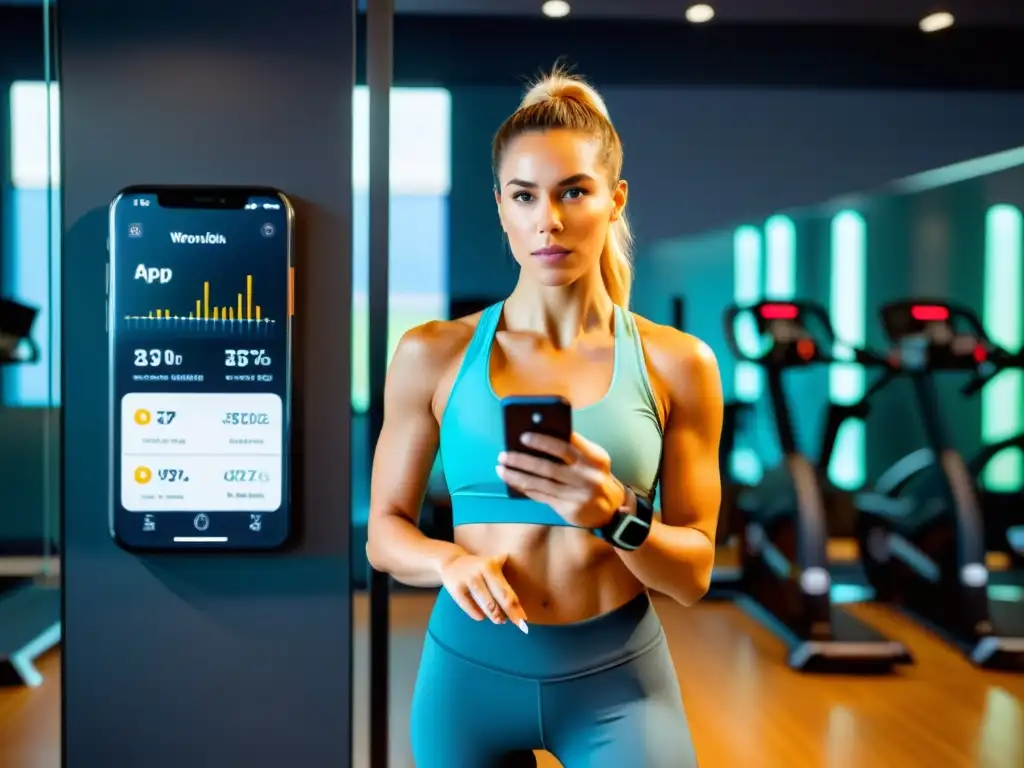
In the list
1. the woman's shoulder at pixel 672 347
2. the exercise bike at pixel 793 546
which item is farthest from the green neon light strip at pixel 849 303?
the woman's shoulder at pixel 672 347

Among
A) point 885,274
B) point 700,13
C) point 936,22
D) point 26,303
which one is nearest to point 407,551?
point 26,303

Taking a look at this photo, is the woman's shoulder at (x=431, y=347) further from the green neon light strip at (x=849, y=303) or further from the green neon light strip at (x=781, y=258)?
the green neon light strip at (x=849, y=303)

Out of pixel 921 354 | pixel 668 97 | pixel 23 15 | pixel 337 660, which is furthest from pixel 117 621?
pixel 668 97

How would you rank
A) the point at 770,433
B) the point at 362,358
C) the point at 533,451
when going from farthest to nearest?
the point at 770,433, the point at 362,358, the point at 533,451

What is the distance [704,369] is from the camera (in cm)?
136

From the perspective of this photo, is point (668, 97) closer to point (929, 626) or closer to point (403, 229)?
point (403, 229)

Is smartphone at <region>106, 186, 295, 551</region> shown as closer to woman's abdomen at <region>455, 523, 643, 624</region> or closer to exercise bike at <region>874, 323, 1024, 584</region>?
woman's abdomen at <region>455, 523, 643, 624</region>

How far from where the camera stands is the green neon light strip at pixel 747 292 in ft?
21.6

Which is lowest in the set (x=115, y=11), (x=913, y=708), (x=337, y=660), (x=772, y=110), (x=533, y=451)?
(x=913, y=708)

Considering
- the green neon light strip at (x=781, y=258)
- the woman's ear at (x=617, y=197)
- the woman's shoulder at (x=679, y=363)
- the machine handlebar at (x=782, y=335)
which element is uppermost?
the green neon light strip at (x=781, y=258)

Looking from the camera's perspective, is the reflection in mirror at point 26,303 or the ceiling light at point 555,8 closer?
the reflection in mirror at point 26,303

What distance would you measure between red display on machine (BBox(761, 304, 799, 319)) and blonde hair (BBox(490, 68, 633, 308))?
3159mm

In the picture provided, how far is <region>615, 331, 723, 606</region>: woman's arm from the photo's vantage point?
4.27ft

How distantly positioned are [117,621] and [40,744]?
68.6 inches
